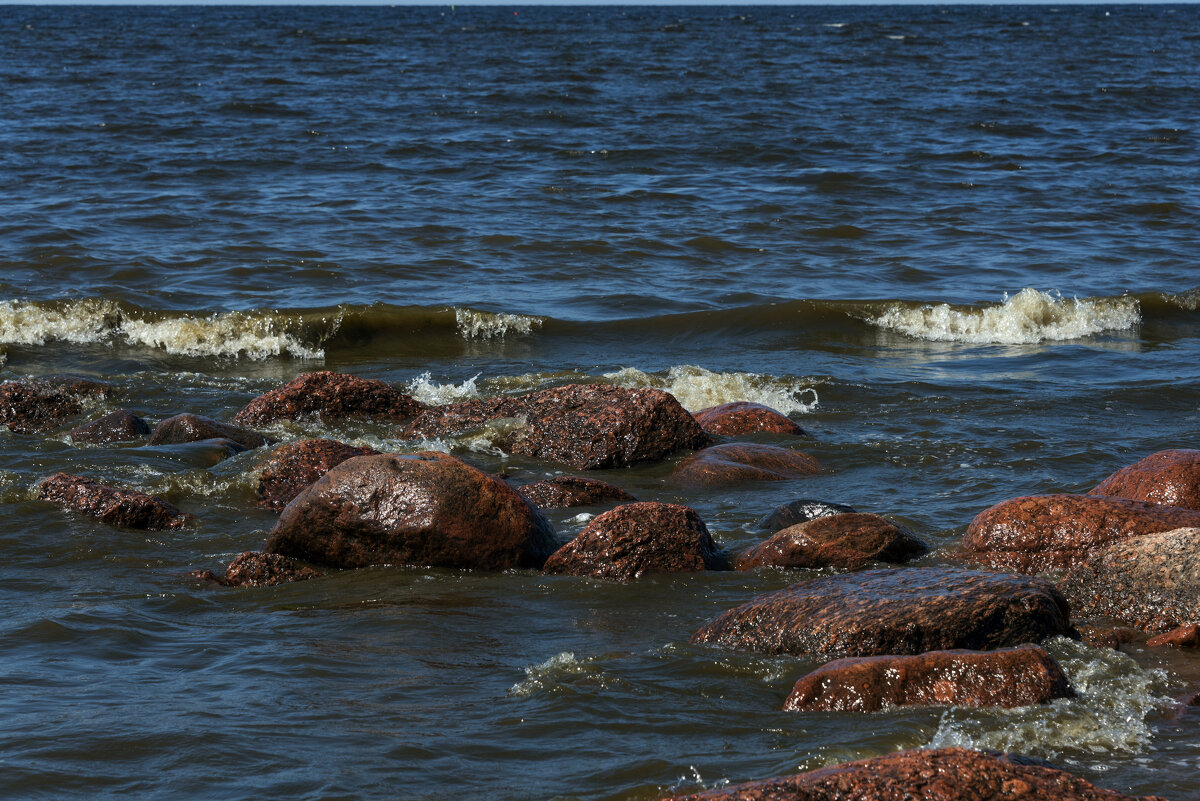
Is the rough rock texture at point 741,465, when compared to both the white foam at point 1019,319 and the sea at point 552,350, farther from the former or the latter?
the white foam at point 1019,319

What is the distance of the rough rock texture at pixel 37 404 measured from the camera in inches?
378

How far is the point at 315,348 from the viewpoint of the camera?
13539 millimetres

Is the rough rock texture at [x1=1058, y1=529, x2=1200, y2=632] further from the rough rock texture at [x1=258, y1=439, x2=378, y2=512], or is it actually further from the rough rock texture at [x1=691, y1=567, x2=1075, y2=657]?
the rough rock texture at [x1=258, y1=439, x2=378, y2=512]

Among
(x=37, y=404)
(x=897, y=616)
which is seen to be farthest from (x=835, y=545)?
(x=37, y=404)

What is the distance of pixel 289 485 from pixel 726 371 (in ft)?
17.0

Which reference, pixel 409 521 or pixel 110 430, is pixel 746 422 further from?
pixel 110 430

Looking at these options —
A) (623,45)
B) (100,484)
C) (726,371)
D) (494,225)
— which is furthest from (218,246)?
(623,45)

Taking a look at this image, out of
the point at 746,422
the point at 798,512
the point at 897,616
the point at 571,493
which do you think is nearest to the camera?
the point at 897,616

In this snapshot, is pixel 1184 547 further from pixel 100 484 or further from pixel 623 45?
pixel 623 45

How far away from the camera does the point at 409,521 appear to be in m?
6.62

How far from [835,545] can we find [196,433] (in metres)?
4.73

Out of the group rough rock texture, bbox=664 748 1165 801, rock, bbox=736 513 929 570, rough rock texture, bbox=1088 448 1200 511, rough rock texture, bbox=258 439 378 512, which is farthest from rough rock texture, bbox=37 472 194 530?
rough rock texture, bbox=1088 448 1200 511

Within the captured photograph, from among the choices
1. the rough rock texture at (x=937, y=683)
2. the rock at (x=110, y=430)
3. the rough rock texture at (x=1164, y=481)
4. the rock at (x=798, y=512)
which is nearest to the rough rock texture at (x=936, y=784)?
the rough rock texture at (x=937, y=683)

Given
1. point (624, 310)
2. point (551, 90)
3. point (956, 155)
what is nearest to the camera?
point (624, 310)
